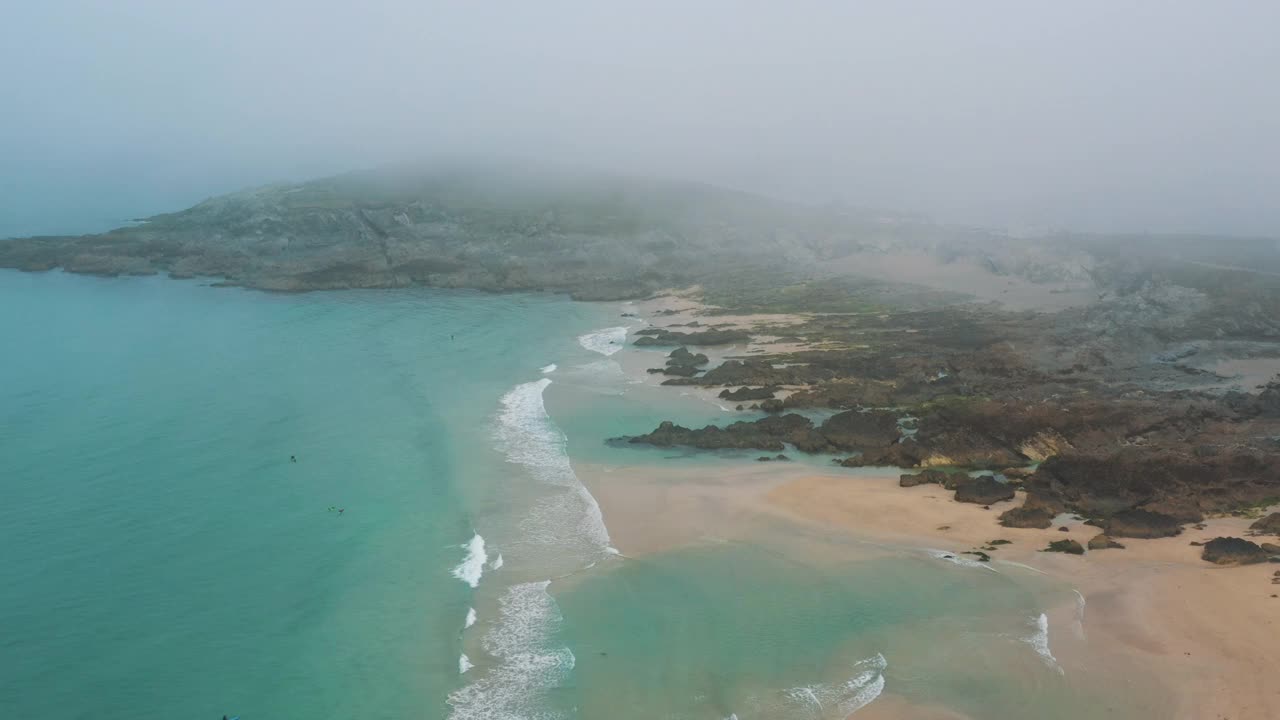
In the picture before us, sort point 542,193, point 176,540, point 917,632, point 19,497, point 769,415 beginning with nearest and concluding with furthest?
point 917,632, point 176,540, point 19,497, point 769,415, point 542,193

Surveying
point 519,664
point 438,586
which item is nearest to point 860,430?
point 438,586

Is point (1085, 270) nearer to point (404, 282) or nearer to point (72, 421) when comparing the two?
point (404, 282)

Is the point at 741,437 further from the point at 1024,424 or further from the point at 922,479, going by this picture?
the point at 1024,424

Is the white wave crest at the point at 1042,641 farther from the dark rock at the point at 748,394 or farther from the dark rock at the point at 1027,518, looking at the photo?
the dark rock at the point at 748,394

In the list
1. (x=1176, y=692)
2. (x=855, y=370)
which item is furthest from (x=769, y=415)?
(x=1176, y=692)

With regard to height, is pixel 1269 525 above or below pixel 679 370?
below

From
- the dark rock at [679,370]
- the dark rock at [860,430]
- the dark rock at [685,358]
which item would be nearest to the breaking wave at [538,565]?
the dark rock at [679,370]

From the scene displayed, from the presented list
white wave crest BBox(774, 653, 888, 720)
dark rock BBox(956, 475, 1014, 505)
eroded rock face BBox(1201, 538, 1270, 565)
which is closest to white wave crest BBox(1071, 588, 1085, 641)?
eroded rock face BBox(1201, 538, 1270, 565)
